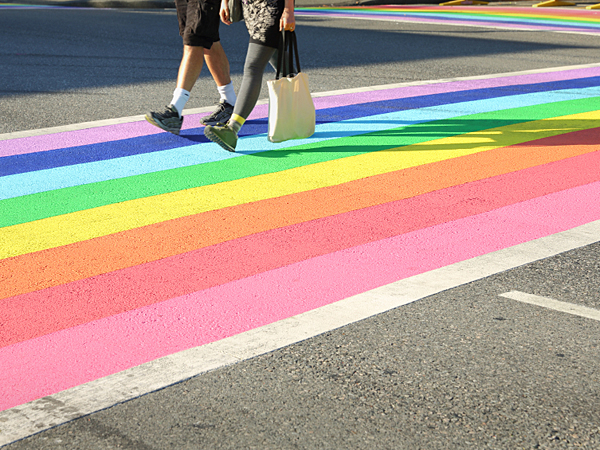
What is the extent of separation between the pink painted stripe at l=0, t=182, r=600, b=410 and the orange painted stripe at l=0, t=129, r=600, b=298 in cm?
60

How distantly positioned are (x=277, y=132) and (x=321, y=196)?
1050mm

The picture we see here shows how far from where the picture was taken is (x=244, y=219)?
185 inches

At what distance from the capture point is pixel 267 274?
3.84 m

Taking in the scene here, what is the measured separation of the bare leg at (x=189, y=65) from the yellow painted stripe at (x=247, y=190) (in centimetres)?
143

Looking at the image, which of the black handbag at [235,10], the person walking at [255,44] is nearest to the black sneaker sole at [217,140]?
the person walking at [255,44]

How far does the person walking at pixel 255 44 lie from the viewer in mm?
5930

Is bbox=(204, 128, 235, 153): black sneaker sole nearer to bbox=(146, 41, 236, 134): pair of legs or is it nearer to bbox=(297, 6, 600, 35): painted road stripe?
bbox=(146, 41, 236, 134): pair of legs

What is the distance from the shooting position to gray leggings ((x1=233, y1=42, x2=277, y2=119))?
20.0 feet

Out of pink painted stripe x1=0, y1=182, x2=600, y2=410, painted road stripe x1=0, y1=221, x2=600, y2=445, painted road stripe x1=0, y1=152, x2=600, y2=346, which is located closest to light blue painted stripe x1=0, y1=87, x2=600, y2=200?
painted road stripe x1=0, y1=152, x2=600, y2=346

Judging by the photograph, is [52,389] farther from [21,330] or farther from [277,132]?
[277,132]

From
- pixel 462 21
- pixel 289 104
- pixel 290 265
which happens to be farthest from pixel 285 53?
pixel 462 21

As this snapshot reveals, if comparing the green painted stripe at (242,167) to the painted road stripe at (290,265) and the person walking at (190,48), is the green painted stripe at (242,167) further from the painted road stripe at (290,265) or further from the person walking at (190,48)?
the person walking at (190,48)

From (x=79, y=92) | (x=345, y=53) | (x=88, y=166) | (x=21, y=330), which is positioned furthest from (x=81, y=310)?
(x=345, y=53)

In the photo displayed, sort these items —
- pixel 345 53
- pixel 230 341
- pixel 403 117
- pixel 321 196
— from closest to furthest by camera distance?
pixel 230 341 → pixel 321 196 → pixel 403 117 → pixel 345 53
